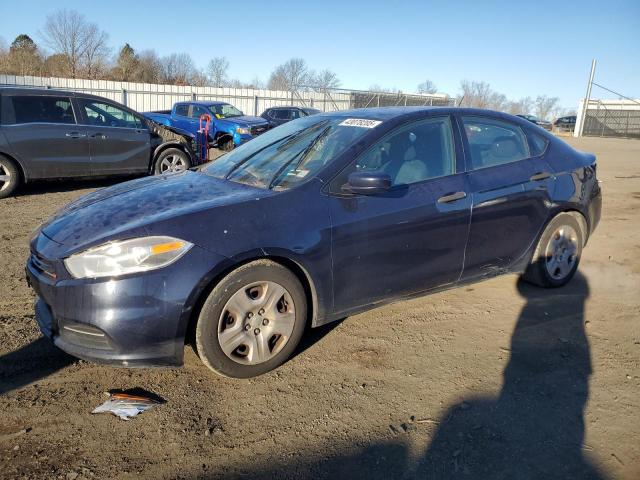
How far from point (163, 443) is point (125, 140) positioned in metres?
7.43

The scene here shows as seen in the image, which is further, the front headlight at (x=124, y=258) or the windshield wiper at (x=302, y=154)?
the windshield wiper at (x=302, y=154)

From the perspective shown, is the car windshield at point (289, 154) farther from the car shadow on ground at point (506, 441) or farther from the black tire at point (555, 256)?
the black tire at point (555, 256)

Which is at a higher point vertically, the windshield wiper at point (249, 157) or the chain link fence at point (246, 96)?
the chain link fence at point (246, 96)

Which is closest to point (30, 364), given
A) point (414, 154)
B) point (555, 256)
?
point (414, 154)

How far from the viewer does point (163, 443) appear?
239 centimetres

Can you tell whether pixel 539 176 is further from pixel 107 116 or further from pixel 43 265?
pixel 107 116

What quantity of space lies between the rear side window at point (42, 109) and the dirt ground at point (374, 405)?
4.78 metres

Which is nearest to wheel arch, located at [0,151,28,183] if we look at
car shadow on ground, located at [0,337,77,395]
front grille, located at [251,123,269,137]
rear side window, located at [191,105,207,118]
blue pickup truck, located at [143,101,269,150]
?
car shadow on ground, located at [0,337,77,395]

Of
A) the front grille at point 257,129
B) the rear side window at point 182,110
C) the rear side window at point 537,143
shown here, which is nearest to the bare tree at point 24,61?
the rear side window at point 182,110

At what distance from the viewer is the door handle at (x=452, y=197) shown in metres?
3.49

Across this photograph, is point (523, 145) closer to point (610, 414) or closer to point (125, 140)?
point (610, 414)

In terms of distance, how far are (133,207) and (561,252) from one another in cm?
366

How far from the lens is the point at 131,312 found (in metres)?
2.57

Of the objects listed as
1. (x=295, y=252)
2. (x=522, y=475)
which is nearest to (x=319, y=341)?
(x=295, y=252)
